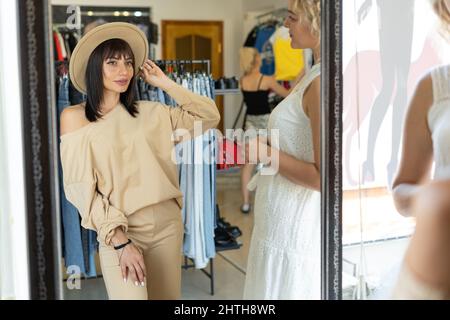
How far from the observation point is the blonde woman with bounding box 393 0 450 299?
4.09ft

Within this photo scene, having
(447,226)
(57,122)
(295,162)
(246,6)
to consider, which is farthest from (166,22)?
(447,226)

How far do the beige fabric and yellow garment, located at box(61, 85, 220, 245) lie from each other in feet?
2.00

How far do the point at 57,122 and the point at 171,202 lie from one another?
29 centimetres

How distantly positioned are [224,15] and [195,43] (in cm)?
10

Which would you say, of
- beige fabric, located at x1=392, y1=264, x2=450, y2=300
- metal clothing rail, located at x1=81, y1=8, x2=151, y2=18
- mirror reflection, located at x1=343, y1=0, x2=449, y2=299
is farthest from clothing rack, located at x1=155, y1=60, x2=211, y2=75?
beige fabric, located at x1=392, y1=264, x2=450, y2=300

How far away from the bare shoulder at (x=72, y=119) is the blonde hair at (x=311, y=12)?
54cm

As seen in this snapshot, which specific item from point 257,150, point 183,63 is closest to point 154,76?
point 183,63

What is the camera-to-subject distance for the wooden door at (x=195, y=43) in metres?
1.11

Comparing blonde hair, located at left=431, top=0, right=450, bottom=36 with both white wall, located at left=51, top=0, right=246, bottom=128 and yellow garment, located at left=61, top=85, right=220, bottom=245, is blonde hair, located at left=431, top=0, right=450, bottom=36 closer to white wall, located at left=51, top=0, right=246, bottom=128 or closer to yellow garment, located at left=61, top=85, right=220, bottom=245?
white wall, located at left=51, top=0, right=246, bottom=128

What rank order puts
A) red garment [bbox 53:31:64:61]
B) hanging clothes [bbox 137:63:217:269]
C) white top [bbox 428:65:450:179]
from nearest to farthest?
red garment [bbox 53:31:64:61] → hanging clothes [bbox 137:63:217:269] → white top [bbox 428:65:450:179]

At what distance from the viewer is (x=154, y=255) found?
3.68 ft

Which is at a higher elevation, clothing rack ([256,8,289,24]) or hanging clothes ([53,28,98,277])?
clothing rack ([256,8,289,24])

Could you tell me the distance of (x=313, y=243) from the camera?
1.24 m
